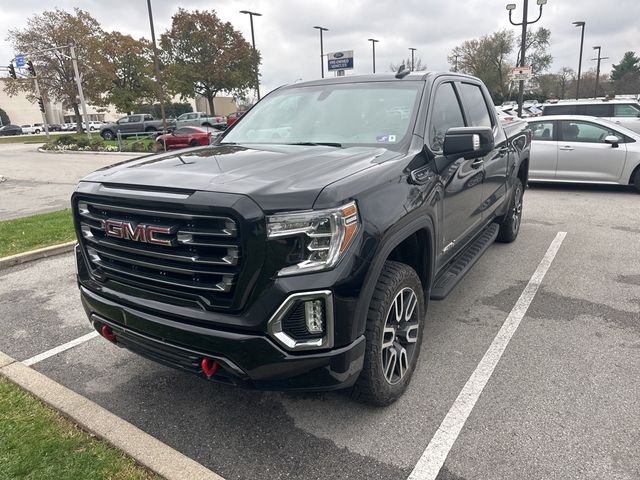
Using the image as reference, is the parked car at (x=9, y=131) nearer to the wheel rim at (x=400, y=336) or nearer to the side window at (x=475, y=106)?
the side window at (x=475, y=106)

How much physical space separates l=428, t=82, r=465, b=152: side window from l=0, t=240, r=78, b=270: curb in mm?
5098

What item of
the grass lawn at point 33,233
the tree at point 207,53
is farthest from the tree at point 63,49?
the grass lawn at point 33,233

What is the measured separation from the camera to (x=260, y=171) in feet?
8.27

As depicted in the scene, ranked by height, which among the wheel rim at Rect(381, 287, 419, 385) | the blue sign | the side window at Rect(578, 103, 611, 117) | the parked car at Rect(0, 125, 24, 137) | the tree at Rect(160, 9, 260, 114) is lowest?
the wheel rim at Rect(381, 287, 419, 385)

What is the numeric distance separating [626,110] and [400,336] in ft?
49.7

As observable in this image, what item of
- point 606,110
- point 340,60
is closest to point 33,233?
point 606,110

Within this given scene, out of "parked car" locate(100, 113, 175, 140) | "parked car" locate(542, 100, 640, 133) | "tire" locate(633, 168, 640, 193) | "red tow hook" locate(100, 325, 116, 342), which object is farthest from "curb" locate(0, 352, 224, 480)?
"parked car" locate(100, 113, 175, 140)

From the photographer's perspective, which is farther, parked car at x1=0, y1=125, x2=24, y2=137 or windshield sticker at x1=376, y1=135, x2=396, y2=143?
parked car at x1=0, y1=125, x2=24, y2=137

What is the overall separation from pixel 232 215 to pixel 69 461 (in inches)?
60.8

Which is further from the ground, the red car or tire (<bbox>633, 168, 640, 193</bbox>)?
the red car

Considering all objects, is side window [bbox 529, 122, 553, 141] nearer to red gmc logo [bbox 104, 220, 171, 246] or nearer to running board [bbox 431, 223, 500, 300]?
running board [bbox 431, 223, 500, 300]

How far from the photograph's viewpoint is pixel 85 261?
288 cm

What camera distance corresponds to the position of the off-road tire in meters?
6.00

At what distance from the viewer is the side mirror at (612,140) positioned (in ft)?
30.3
